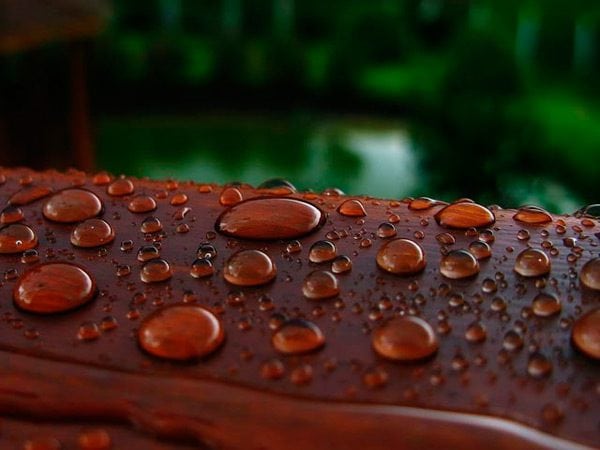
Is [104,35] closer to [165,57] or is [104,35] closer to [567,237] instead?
[165,57]

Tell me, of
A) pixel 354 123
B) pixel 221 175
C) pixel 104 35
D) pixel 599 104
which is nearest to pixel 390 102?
pixel 354 123

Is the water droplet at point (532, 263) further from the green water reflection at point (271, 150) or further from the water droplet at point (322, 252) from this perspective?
the green water reflection at point (271, 150)

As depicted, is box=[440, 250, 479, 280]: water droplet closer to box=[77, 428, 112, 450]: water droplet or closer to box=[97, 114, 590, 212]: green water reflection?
box=[77, 428, 112, 450]: water droplet

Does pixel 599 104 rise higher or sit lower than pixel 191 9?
lower

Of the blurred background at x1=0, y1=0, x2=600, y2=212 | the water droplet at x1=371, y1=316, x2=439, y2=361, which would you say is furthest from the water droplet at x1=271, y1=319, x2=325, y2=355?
the blurred background at x1=0, y1=0, x2=600, y2=212

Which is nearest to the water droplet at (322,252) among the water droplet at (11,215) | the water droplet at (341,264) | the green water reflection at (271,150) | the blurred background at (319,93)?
the water droplet at (341,264)

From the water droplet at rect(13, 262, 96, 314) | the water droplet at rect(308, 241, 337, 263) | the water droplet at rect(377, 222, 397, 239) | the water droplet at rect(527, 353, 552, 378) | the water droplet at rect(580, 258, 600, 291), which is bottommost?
the water droplet at rect(527, 353, 552, 378)
